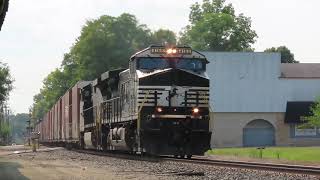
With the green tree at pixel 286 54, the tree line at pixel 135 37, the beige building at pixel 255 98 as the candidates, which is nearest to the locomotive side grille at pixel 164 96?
the beige building at pixel 255 98

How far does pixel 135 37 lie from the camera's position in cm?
10219

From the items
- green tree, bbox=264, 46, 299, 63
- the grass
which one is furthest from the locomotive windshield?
green tree, bbox=264, 46, 299, 63

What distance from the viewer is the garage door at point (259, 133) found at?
2682 inches

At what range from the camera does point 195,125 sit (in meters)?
23.3

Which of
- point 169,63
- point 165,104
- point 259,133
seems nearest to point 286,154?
point 169,63

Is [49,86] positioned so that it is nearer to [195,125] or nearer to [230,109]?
[230,109]

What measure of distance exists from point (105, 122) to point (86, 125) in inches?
269

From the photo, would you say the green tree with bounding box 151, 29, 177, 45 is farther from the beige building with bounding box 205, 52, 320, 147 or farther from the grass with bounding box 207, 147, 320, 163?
A: the grass with bounding box 207, 147, 320, 163

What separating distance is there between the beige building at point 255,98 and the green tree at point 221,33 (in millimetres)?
34499

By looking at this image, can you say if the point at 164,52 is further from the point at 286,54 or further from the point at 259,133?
the point at 286,54

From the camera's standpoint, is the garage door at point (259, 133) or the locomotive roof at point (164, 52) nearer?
the locomotive roof at point (164, 52)

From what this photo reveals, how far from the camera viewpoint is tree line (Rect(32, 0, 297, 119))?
96312 millimetres

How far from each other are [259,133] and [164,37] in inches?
1926

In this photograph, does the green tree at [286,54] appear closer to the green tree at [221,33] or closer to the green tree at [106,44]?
the green tree at [221,33]
